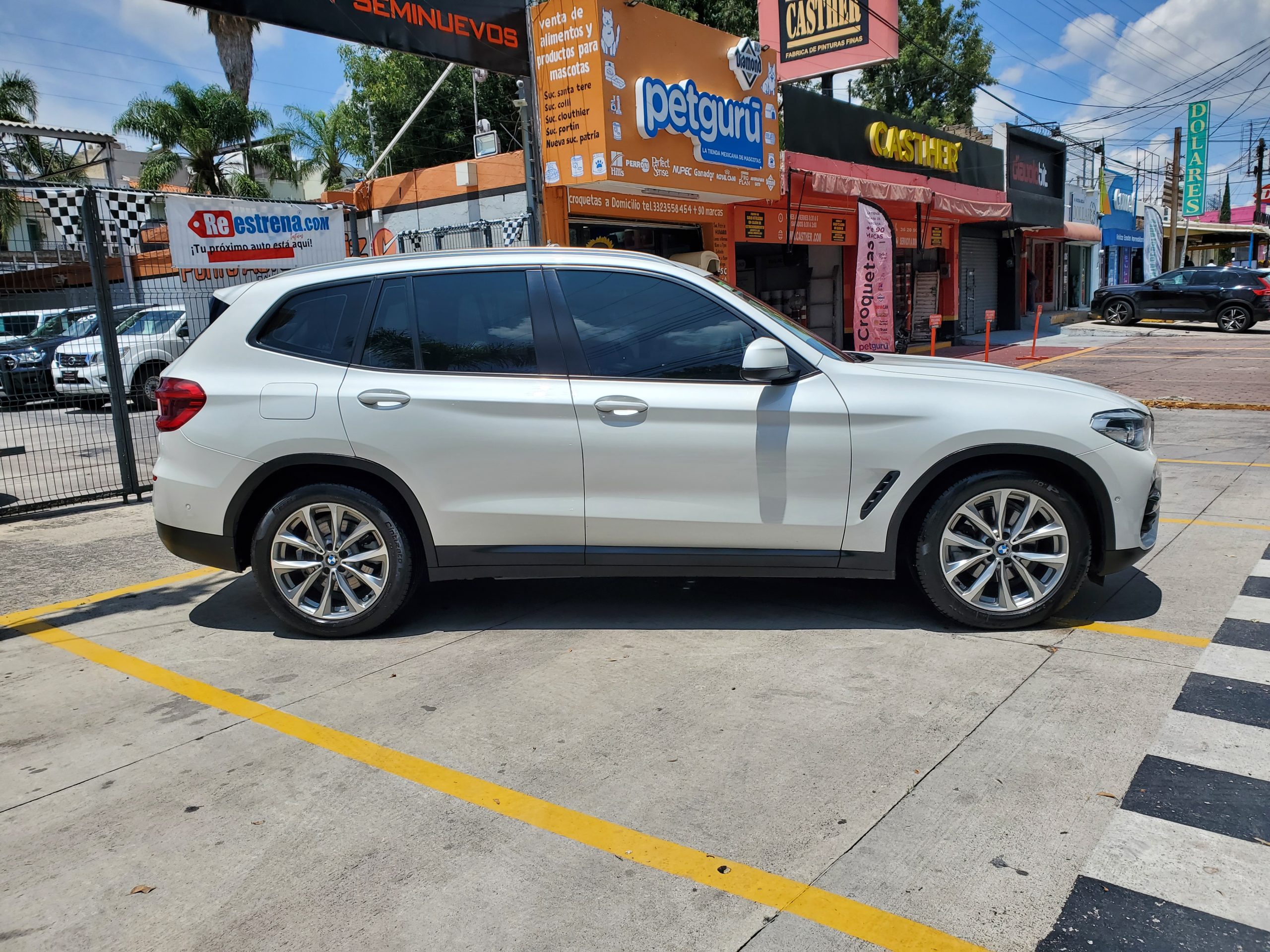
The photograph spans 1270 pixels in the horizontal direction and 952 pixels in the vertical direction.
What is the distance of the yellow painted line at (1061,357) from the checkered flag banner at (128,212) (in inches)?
594

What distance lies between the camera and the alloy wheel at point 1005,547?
447cm

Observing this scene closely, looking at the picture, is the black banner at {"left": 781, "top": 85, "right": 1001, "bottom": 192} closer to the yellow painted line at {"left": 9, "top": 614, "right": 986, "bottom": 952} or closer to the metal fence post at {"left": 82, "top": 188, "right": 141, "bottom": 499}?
the metal fence post at {"left": 82, "top": 188, "right": 141, "bottom": 499}

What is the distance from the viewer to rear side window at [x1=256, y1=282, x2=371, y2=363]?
479cm

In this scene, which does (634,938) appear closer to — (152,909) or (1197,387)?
(152,909)

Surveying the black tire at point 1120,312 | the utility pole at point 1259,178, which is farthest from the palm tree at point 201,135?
the utility pole at point 1259,178

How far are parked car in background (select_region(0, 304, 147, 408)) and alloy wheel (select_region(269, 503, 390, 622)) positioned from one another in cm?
443

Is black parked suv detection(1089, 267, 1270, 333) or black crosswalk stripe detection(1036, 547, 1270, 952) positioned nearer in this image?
black crosswalk stripe detection(1036, 547, 1270, 952)

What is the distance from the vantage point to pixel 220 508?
4.75 meters

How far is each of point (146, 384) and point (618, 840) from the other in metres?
7.96

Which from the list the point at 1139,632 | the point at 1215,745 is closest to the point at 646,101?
the point at 1139,632

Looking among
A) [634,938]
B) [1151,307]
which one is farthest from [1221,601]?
[1151,307]

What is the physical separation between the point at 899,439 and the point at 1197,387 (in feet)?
41.4

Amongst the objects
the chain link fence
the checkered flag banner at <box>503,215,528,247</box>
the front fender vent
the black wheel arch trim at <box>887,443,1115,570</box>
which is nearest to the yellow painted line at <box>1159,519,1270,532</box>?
the black wheel arch trim at <box>887,443,1115,570</box>

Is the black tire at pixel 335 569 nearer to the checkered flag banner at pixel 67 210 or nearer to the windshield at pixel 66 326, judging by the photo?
the checkered flag banner at pixel 67 210
